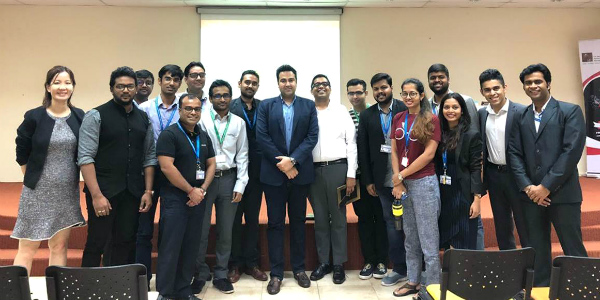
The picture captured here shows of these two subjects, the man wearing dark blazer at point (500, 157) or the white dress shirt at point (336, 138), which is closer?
the man wearing dark blazer at point (500, 157)

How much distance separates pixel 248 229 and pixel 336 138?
1.04 metres

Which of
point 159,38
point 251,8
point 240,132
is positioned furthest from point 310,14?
point 240,132

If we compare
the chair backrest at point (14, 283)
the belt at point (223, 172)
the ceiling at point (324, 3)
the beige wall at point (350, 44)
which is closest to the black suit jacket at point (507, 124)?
the belt at point (223, 172)

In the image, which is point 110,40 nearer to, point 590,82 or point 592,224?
point 592,224

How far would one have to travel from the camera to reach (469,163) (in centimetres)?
259

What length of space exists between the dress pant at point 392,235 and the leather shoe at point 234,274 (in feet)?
4.18

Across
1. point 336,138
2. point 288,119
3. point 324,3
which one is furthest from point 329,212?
point 324,3

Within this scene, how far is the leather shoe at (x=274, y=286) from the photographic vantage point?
9.66 ft

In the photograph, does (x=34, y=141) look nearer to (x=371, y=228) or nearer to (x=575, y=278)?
(x=371, y=228)

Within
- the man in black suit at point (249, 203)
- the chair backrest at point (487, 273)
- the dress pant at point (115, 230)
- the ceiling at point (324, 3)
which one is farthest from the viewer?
the ceiling at point (324, 3)

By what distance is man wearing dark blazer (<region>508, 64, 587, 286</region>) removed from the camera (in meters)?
2.31

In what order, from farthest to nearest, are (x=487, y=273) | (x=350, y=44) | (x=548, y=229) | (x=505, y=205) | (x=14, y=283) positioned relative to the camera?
(x=350, y=44)
(x=505, y=205)
(x=548, y=229)
(x=487, y=273)
(x=14, y=283)

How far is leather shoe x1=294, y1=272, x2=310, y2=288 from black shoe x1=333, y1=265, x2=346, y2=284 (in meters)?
0.24

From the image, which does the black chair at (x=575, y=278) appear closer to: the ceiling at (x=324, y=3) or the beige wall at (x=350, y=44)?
the beige wall at (x=350, y=44)
